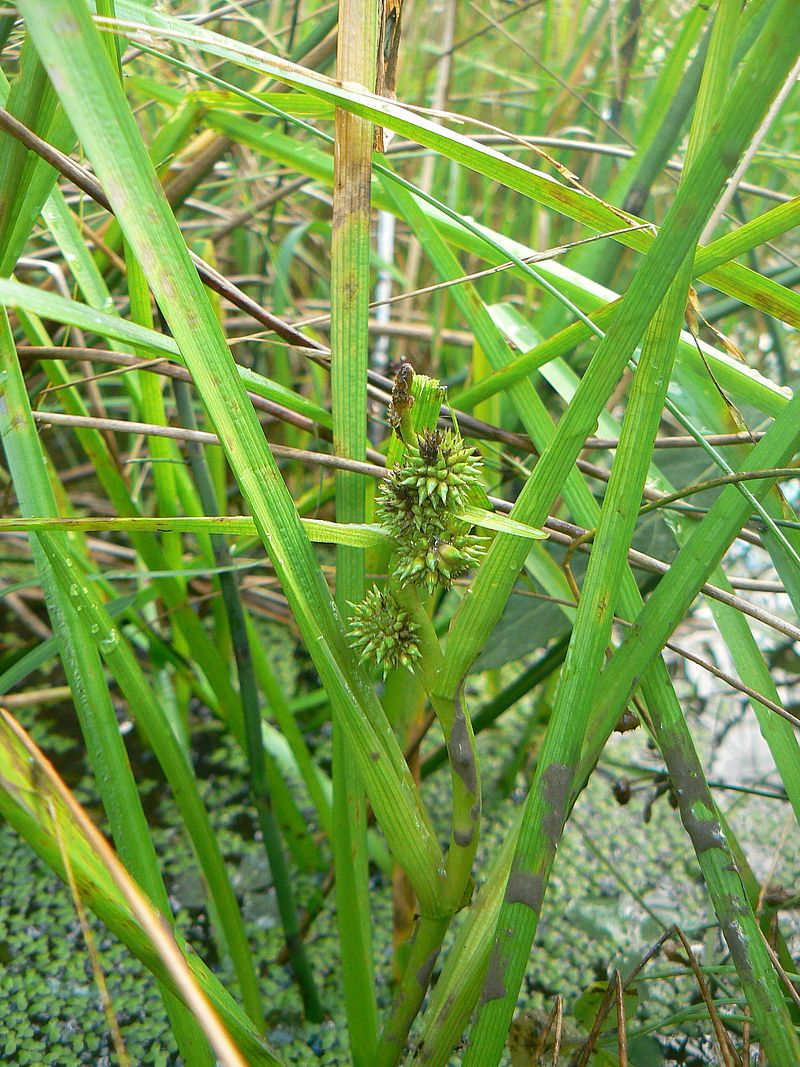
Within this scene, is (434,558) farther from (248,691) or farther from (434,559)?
(248,691)

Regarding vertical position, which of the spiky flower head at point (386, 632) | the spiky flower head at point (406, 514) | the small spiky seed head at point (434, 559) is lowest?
the spiky flower head at point (386, 632)

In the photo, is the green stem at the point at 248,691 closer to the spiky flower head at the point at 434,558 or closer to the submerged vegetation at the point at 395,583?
the submerged vegetation at the point at 395,583

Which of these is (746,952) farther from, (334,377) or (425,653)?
(334,377)

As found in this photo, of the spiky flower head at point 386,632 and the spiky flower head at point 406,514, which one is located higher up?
the spiky flower head at point 406,514

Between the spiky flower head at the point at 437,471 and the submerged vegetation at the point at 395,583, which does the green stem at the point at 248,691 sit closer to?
the submerged vegetation at the point at 395,583

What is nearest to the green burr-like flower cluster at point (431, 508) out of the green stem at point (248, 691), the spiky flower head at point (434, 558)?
the spiky flower head at point (434, 558)

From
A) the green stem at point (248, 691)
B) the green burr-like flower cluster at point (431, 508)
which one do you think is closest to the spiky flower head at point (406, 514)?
the green burr-like flower cluster at point (431, 508)

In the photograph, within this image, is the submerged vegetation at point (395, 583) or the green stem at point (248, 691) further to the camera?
the green stem at point (248, 691)

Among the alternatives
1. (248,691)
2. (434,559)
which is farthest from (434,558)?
(248,691)
